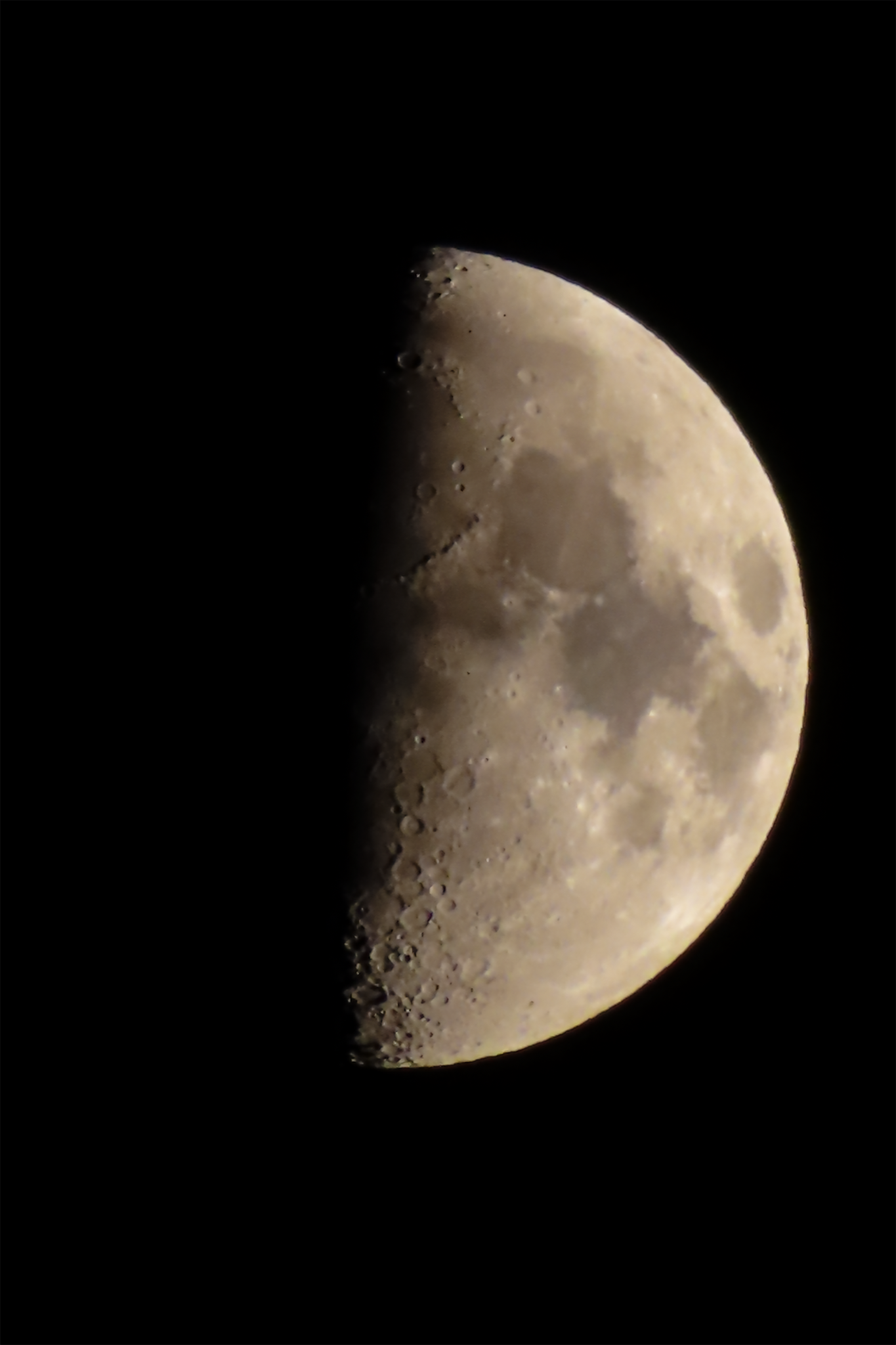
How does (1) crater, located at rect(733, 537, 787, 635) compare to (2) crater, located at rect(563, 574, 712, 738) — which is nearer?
(2) crater, located at rect(563, 574, 712, 738)

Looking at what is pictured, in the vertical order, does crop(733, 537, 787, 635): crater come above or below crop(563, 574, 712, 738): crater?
above

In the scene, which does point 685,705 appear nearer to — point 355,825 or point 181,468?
point 355,825

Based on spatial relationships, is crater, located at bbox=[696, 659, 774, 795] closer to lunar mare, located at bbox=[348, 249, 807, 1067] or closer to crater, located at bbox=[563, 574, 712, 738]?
lunar mare, located at bbox=[348, 249, 807, 1067]

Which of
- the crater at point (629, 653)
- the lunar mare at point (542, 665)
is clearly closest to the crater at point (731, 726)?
the lunar mare at point (542, 665)

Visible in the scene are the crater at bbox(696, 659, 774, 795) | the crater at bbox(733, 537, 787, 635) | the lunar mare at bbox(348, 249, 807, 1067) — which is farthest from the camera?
the crater at bbox(733, 537, 787, 635)

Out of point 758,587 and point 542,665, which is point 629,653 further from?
point 758,587

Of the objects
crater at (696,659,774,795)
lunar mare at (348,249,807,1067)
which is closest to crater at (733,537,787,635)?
lunar mare at (348,249,807,1067)

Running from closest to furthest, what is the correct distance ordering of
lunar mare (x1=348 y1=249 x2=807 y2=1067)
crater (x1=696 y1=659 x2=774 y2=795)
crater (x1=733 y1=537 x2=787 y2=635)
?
lunar mare (x1=348 y1=249 x2=807 y2=1067) → crater (x1=696 y1=659 x2=774 y2=795) → crater (x1=733 y1=537 x2=787 y2=635)

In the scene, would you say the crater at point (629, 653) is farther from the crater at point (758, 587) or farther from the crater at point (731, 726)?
the crater at point (758, 587)

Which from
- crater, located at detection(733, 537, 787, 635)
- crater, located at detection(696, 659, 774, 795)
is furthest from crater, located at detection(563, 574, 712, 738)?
crater, located at detection(733, 537, 787, 635)
